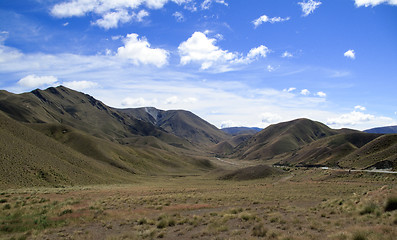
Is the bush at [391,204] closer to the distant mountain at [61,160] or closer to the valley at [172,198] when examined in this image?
the valley at [172,198]

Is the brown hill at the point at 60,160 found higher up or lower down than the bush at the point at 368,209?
lower down

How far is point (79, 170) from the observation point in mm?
69938

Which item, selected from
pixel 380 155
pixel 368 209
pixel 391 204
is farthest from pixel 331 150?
pixel 391 204

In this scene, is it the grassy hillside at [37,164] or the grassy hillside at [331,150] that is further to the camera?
the grassy hillside at [331,150]

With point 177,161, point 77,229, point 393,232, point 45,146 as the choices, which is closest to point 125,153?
point 177,161

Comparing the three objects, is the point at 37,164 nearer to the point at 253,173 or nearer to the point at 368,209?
the point at 253,173

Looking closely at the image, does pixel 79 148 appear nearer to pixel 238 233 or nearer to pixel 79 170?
pixel 79 170

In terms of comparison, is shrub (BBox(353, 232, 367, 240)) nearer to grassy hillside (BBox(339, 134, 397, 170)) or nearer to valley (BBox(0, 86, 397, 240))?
valley (BBox(0, 86, 397, 240))

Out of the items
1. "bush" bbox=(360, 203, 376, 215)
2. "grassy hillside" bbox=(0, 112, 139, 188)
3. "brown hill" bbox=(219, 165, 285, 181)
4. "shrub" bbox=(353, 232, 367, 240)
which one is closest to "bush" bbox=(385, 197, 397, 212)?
"bush" bbox=(360, 203, 376, 215)

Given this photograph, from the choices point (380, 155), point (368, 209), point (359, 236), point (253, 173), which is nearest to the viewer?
point (359, 236)

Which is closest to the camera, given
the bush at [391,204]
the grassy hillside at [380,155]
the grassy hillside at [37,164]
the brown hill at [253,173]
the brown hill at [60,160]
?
the bush at [391,204]

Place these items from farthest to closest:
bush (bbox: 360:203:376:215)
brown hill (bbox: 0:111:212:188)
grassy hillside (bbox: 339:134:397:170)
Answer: grassy hillside (bbox: 339:134:397:170) < brown hill (bbox: 0:111:212:188) < bush (bbox: 360:203:376:215)

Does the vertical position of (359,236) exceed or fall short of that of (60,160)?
it exceeds it

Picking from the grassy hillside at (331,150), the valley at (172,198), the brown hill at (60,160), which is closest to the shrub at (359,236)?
the valley at (172,198)
